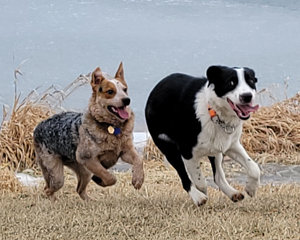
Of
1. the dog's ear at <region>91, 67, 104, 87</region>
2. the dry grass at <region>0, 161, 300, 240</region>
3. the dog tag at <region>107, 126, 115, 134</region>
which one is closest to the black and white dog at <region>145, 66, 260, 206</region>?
the dry grass at <region>0, 161, 300, 240</region>

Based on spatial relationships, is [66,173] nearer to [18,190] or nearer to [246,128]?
[18,190]

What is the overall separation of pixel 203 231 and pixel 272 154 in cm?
492

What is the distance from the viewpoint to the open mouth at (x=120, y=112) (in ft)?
19.2

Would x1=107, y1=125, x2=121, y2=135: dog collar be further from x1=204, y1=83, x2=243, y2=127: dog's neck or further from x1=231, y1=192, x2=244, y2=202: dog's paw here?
x1=231, y1=192, x2=244, y2=202: dog's paw

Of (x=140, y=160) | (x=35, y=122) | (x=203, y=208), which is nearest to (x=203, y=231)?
(x=203, y=208)

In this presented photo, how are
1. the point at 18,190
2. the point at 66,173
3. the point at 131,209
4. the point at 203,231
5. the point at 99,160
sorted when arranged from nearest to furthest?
the point at 203,231 < the point at 131,209 < the point at 99,160 < the point at 18,190 < the point at 66,173

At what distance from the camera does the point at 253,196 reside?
19.6ft

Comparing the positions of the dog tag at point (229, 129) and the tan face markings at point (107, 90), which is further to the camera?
the tan face markings at point (107, 90)

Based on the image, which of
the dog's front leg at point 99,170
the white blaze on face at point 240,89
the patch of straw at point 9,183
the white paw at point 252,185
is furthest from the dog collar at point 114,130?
the patch of straw at point 9,183

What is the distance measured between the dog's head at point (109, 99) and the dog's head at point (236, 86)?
2.64 feet

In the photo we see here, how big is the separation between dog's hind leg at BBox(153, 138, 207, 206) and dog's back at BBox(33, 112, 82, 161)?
81 cm

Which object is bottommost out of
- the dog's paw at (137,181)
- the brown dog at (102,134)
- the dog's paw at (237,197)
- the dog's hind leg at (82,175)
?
the dog's hind leg at (82,175)

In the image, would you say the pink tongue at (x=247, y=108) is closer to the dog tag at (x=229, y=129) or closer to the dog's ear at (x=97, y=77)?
the dog tag at (x=229, y=129)

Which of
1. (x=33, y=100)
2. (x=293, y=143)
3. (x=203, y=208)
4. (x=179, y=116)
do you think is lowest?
(x=293, y=143)
